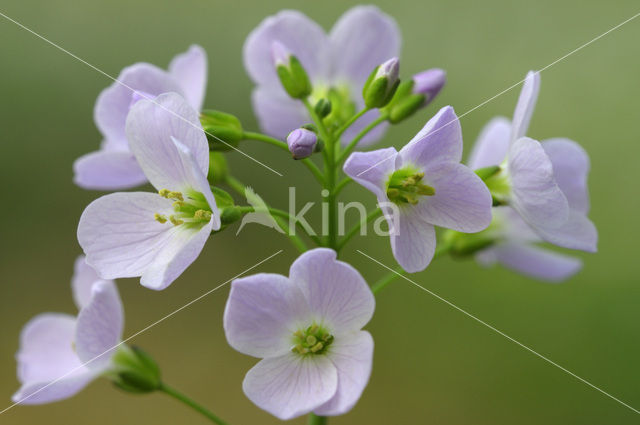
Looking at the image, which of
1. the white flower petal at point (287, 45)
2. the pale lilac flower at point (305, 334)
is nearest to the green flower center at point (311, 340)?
the pale lilac flower at point (305, 334)

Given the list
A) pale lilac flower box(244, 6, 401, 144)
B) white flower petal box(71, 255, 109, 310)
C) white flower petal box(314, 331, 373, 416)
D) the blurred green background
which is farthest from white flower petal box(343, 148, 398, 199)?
the blurred green background

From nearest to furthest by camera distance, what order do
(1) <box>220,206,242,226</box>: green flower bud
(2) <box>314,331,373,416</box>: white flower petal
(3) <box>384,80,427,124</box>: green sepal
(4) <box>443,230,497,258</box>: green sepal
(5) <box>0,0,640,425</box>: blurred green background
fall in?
(2) <box>314,331,373,416</box>: white flower petal
(1) <box>220,206,242,226</box>: green flower bud
(3) <box>384,80,427,124</box>: green sepal
(4) <box>443,230,497,258</box>: green sepal
(5) <box>0,0,640,425</box>: blurred green background

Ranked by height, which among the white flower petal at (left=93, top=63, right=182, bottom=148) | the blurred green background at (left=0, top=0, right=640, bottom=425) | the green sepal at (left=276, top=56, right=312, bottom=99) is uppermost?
the white flower petal at (left=93, top=63, right=182, bottom=148)

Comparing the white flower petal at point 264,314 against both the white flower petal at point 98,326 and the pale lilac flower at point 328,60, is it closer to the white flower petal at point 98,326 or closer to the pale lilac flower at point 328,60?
the white flower petal at point 98,326

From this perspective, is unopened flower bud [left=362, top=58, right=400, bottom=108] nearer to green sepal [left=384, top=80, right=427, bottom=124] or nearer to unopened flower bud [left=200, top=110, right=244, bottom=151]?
green sepal [left=384, top=80, right=427, bottom=124]

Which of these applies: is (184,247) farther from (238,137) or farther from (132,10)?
(132,10)

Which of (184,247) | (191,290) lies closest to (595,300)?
(191,290)
